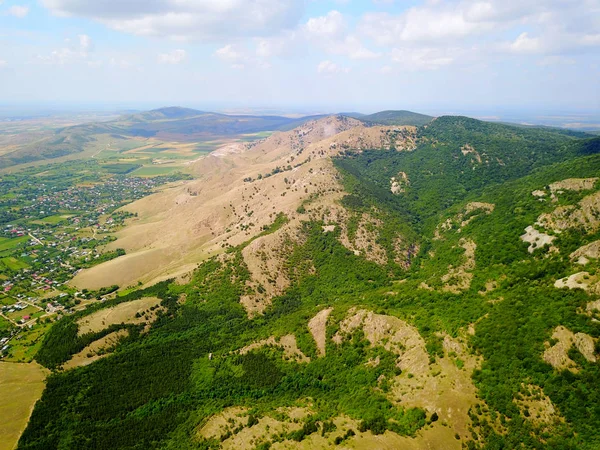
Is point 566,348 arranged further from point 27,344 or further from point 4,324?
point 4,324

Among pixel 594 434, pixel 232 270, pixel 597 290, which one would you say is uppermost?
pixel 597 290

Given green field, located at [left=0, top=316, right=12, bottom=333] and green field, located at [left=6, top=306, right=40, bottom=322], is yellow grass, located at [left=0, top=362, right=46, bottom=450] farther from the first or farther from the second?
green field, located at [left=6, top=306, right=40, bottom=322]

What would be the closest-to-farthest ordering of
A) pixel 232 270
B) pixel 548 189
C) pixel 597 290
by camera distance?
pixel 597 290 < pixel 548 189 < pixel 232 270

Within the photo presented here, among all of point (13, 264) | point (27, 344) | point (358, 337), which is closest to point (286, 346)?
point (358, 337)

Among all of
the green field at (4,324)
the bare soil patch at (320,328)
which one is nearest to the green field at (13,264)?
the green field at (4,324)

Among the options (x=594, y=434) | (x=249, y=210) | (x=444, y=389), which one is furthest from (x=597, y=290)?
(x=249, y=210)

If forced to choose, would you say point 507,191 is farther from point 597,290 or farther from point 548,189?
point 597,290
